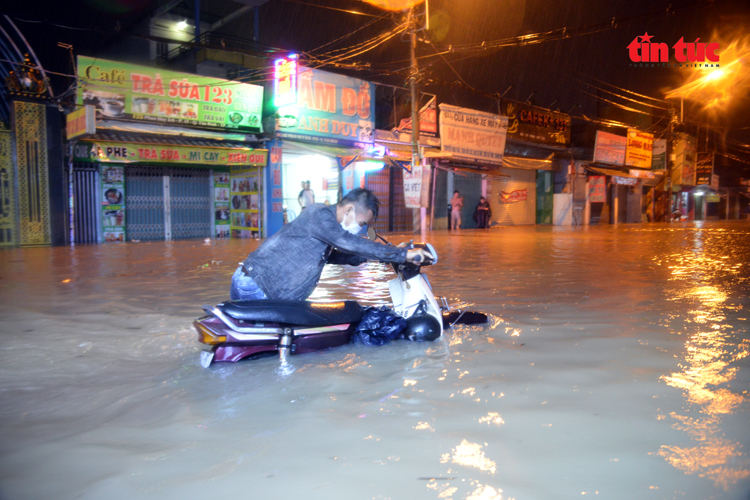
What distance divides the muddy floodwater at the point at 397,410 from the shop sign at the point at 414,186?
11728 millimetres

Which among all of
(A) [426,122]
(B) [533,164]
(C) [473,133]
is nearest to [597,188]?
(B) [533,164]

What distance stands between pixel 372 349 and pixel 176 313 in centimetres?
231

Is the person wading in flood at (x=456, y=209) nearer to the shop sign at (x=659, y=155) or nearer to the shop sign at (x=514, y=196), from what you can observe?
the shop sign at (x=514, y=196)

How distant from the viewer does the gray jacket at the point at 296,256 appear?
342cm

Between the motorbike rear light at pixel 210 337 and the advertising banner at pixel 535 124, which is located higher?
the advertising banner at pixel 535 124

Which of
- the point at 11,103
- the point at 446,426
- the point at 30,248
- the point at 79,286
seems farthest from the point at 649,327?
the point at 11,103

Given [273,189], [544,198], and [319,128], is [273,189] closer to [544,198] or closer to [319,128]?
[319,128]

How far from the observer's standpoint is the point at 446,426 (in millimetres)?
2270

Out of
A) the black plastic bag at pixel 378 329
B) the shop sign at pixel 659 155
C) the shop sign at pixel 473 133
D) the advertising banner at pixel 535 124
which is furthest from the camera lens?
the shop sign at pixel 659 155

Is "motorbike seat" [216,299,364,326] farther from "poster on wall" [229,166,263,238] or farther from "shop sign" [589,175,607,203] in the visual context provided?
"shop sign" [589,175,607,203]

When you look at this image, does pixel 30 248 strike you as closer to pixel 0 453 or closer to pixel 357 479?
pixel 0 453

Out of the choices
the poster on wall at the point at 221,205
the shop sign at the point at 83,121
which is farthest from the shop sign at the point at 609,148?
the shop sign at the point at 83,121

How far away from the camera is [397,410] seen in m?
2.47

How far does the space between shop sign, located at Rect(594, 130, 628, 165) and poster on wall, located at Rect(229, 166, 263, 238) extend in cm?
2194
